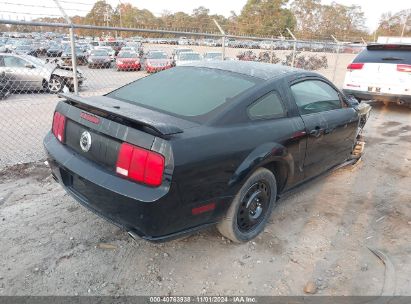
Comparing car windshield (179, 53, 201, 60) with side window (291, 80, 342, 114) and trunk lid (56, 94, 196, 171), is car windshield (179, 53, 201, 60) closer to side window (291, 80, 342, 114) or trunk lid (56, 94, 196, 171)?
side window (291, 80, 342, 114)

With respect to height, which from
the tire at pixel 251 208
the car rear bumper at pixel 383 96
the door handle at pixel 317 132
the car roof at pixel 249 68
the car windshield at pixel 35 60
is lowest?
the tire at pixel 251 208

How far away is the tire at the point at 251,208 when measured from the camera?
2912 mm

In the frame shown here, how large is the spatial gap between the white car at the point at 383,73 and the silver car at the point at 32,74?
923cm

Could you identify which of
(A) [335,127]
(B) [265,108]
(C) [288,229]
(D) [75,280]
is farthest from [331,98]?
(D) [75,280]

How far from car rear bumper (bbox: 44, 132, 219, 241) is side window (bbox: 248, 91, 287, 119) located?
965mm

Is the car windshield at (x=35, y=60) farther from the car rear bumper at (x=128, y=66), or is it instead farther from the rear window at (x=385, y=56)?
the rear window at (x=385, y=56)

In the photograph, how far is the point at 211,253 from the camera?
9.98 feet

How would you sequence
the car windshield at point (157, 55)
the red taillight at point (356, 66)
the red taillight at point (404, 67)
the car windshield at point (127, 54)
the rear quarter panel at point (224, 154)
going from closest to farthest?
the rear quarter panel at point (224, 154) < the red taillight at point (404, 67) < the red taillight at point (356, 66) < the car windshield at point (157, 55) < the car windshield at point (127, 54)

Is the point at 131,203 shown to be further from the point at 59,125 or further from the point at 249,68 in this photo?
the point at 249,68

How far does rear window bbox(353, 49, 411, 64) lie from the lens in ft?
26.9

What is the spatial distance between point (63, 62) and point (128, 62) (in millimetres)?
5708

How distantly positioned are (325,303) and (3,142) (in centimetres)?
591

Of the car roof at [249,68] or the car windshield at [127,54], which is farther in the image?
the car windshield at [127,54]

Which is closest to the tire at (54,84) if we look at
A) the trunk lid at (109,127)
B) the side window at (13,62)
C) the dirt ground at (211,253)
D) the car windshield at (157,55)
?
the side window at (13,62)
